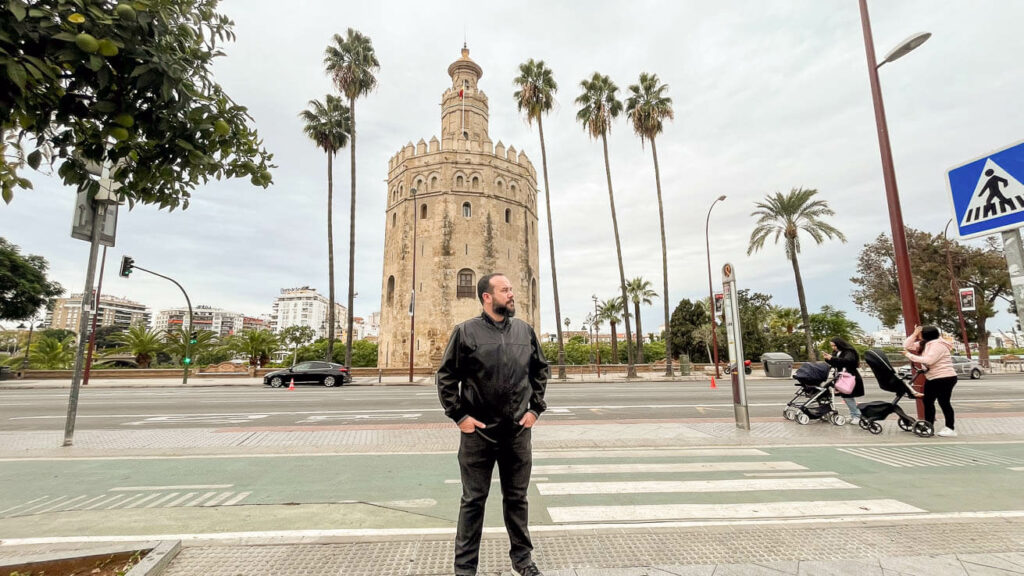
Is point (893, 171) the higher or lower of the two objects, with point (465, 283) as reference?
lower

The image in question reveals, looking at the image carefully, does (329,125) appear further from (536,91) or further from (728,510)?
(728,510)

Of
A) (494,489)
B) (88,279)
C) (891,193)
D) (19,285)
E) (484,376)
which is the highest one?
(19,285)

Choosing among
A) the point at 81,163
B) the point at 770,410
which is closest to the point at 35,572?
the point at 81,163

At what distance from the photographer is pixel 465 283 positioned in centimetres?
3581

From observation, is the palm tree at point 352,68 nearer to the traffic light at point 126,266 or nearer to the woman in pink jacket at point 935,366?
the traffic light at point 126,266

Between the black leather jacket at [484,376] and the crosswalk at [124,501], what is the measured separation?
9.52 ft

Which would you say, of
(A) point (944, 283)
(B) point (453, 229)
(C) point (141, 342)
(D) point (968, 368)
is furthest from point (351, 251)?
(A) point (944, 283)

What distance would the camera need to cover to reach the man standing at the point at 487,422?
2.68 metres

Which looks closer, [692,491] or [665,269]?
[692,491]

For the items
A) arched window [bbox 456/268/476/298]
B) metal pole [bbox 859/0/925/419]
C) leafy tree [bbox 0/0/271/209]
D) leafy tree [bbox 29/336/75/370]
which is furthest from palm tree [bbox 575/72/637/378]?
leafy tree [bbox 29/336/75/370]

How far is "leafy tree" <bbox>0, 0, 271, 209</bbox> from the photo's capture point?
6.35 ft

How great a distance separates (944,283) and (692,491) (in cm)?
4335

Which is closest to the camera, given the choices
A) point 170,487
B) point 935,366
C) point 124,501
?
point 124,501

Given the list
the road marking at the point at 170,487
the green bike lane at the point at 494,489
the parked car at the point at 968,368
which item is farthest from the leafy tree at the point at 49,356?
the parked car at the point at 968,368
